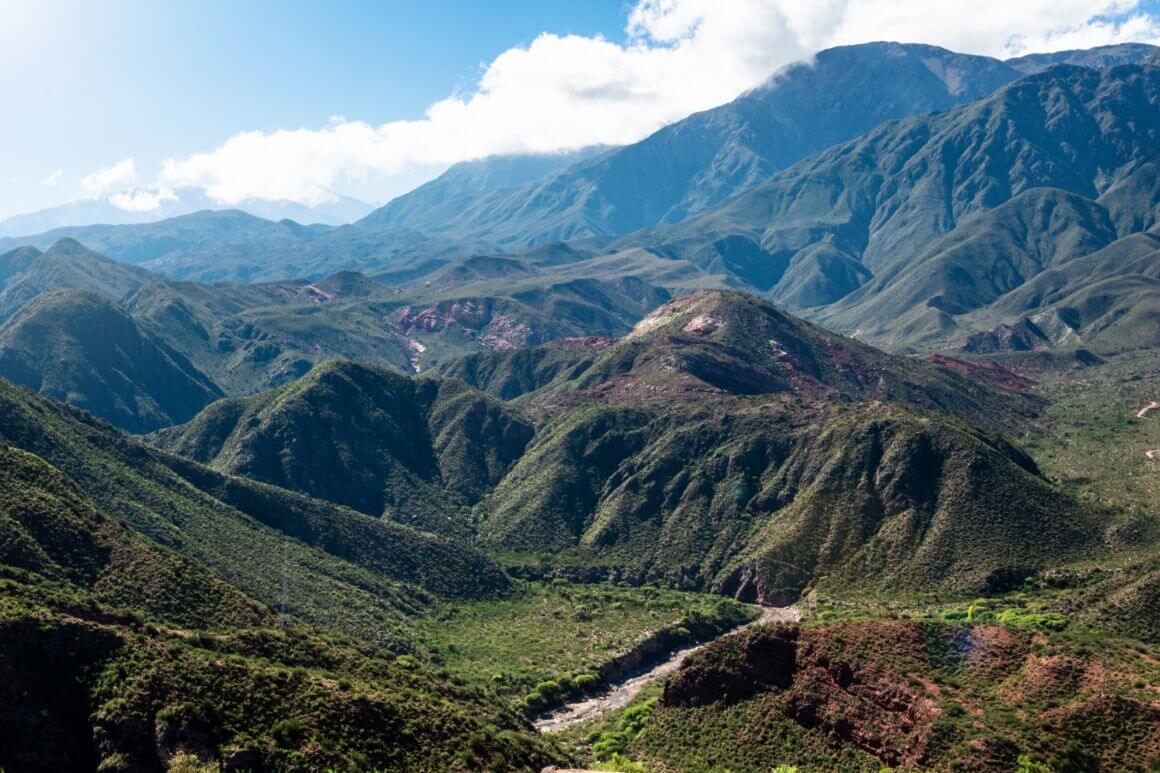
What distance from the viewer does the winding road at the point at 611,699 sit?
8412cm

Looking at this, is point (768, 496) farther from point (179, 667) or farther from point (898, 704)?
point (179, 667)

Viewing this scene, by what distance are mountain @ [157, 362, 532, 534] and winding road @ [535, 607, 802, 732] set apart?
56572 millimetres

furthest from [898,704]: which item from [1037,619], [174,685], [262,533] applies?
[262,533]

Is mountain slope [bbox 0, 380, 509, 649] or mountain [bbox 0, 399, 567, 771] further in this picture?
mountain slope [bbox 0, 380, 509, 649]

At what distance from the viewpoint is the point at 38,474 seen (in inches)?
3083

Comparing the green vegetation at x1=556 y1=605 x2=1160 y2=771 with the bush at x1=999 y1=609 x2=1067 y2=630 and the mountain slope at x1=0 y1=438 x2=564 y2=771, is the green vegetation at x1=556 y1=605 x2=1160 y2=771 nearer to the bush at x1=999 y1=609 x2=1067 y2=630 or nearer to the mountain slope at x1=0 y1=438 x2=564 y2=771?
the bush at x1=999 y1=609 x2=1067 y2=630

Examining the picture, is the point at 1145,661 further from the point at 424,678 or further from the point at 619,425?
the point at 619,425

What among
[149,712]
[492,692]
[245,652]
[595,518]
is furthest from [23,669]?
[595,518]

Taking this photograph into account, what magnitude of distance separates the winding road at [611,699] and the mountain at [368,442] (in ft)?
186

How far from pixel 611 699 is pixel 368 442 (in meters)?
92.5

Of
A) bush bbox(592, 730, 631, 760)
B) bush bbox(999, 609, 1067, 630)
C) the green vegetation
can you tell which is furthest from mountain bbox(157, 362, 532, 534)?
bush bbox(999, 609, 1067, 630)

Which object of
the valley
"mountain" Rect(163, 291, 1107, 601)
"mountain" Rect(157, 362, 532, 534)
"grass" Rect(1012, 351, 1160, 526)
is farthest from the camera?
"mountain" Rect(157, 362, 532, 534)

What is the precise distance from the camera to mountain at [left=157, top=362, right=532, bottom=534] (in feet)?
502

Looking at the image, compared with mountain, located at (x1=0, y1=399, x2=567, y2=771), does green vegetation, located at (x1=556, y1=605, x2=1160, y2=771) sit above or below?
below
